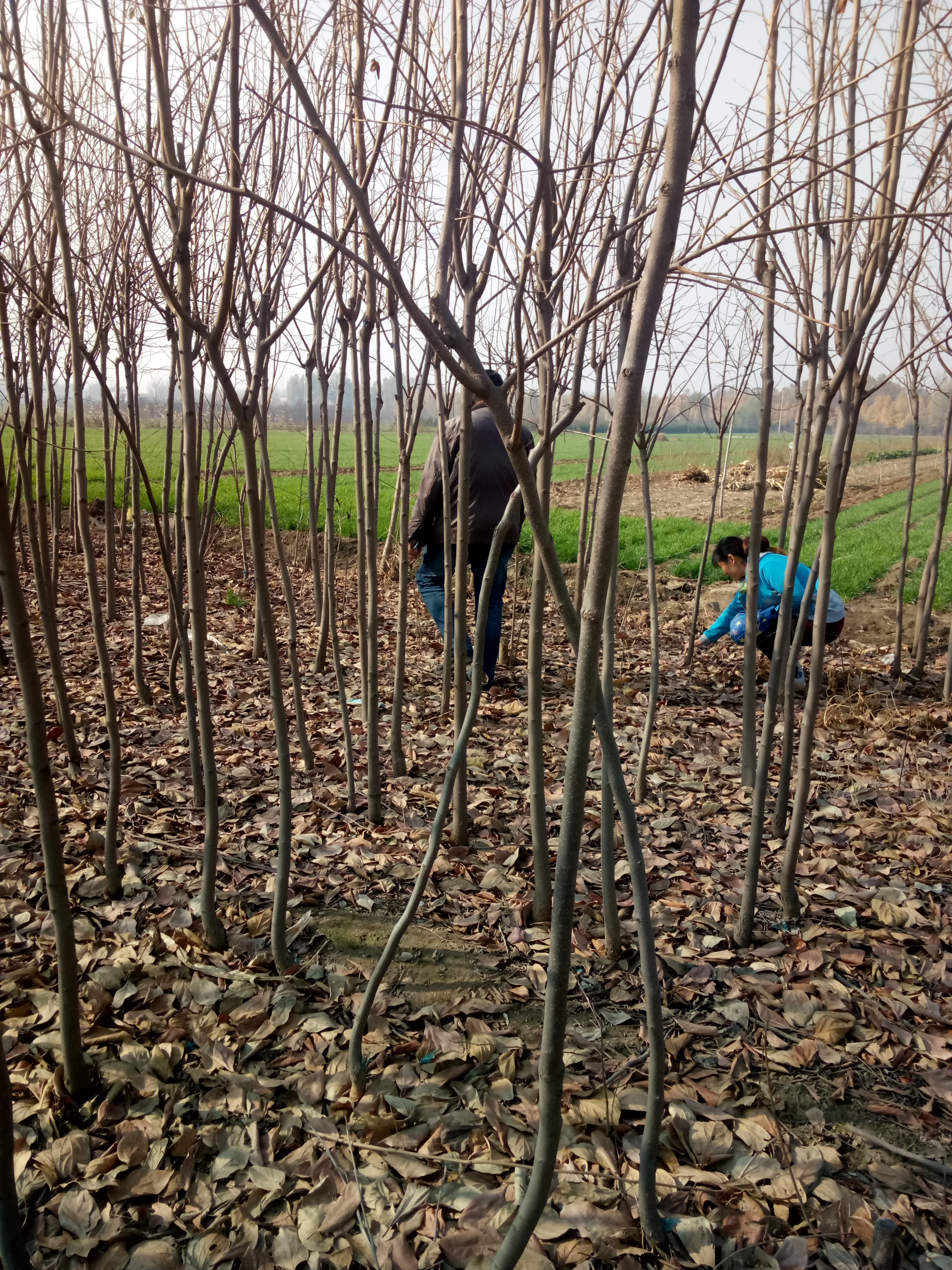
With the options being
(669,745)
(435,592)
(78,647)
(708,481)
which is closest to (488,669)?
(435,592)

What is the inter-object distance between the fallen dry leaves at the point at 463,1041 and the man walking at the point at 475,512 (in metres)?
1.34

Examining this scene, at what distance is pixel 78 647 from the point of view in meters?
5.05

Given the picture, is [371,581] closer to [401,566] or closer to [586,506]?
[401,566]

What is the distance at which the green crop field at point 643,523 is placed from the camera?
911 centimetres

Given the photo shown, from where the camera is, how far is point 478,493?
4.30 meters

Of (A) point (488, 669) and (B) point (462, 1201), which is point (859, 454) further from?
(B) point (462, 1201)

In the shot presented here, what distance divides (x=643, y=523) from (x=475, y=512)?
32.4ft

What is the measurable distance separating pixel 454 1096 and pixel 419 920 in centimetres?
67

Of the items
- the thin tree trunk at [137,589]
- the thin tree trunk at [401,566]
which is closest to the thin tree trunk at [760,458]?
the thin tree trunk at [401,566]

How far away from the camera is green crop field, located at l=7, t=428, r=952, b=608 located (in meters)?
9.11

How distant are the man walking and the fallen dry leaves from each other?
1.34 meters

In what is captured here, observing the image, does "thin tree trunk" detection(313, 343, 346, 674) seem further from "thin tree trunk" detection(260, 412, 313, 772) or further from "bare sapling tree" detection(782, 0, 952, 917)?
"bare sapling tree" detection(782, 0, 952, 917)

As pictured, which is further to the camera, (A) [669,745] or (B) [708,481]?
(B) [708,481]

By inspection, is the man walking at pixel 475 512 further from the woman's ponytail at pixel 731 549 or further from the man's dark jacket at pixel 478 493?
the woman's ponytail at pixel 731 549
